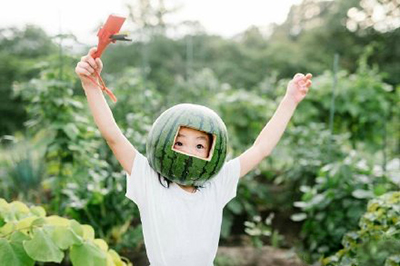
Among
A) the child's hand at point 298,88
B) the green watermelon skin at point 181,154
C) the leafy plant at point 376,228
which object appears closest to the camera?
the green watermelon skin at point 181,154

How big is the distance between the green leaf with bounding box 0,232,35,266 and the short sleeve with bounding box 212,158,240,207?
0.74 metres

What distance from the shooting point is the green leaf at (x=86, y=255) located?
1.96 m

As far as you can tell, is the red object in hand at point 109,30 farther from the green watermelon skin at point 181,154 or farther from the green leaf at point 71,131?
the green leaf at point 71,131

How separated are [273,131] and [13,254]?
42.0 inches

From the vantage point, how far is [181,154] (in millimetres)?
1761

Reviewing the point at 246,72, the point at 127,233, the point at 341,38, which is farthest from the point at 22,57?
the point at 127,233

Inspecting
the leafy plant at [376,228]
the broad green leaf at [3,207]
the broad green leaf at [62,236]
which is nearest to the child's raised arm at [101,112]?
the broad green leaf at [62,236]

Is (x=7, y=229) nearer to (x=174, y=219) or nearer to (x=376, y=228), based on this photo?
(x=174, y=219)

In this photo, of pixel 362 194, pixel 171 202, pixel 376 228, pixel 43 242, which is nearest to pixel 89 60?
pixel 171 202

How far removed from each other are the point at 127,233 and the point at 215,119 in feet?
6.97

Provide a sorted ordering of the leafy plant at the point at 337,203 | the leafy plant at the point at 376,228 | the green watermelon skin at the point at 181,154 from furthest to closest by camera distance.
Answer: the leafy plant at the point at 337,203 → the leafy plant at the point at 376,228 → the green watermelon skin at the point at 181,154

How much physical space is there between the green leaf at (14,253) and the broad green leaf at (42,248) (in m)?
0.05

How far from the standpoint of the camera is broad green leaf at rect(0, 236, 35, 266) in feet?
5.98

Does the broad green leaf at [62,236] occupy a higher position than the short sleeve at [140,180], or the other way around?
the short sleeve at [140,180]
